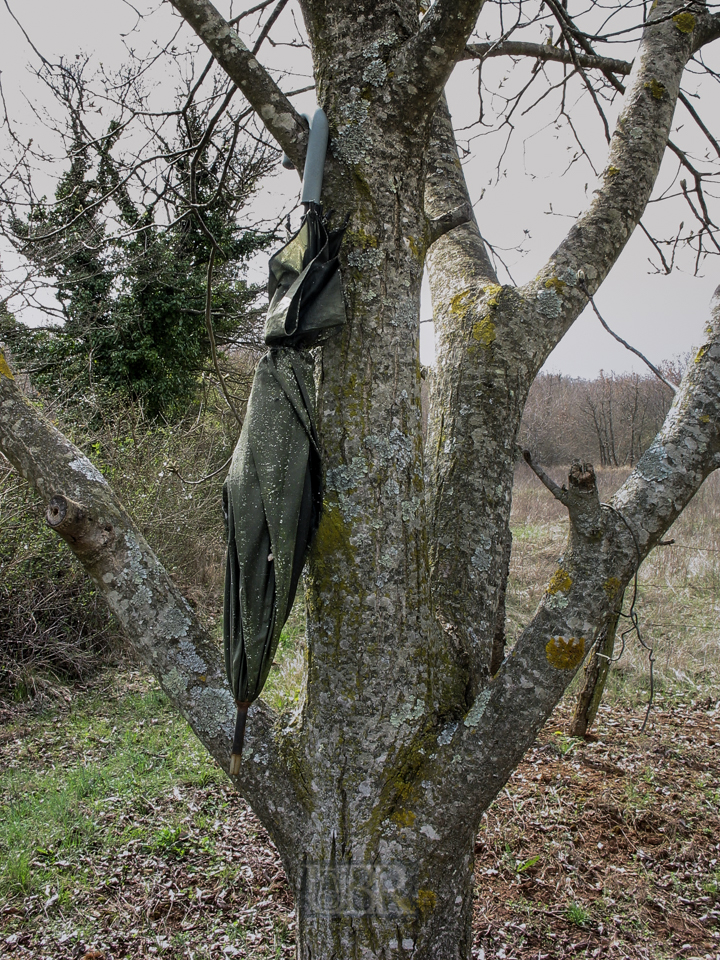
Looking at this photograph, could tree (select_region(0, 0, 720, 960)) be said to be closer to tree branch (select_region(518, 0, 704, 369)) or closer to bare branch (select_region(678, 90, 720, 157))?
tree branch (select_region(518, 0, 704, 369))

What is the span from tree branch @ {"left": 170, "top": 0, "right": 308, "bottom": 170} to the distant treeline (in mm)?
23997

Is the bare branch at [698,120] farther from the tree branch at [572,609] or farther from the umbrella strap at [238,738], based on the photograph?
the umbrella strap at [238,738]

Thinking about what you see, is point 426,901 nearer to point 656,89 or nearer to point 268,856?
point 268,856

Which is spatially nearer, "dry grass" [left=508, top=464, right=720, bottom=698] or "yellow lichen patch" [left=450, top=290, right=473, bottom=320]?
"yellow lichen patch" [left=450, top=290, right=473, bottom=320]

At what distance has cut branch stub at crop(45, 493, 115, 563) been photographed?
153 cm

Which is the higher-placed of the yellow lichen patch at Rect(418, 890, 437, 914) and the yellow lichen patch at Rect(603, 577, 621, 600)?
the yellow lichen patch at Rect(603, 577, 621, 600)

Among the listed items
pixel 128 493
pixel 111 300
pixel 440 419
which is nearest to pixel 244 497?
pixel 440 419

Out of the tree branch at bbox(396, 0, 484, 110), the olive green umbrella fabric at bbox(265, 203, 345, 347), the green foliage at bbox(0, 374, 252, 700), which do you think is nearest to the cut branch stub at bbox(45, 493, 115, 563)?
the olive green umbrella fabric at bbox(265, 203, 345, 347)

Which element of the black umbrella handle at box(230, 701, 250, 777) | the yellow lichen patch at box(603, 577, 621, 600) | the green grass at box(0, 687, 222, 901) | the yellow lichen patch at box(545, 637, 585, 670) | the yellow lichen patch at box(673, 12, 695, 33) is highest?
the yellow lichen patch at box(673, 12, 695, 33)

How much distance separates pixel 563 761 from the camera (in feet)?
13.1

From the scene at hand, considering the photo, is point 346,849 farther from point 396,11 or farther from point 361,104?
point 396,11

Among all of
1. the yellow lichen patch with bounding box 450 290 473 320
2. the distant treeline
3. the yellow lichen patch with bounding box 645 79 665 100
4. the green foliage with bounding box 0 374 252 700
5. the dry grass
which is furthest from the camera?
the distant treeline

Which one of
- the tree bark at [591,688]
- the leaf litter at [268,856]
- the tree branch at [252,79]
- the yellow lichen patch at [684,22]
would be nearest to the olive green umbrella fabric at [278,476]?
the tree branch at [252,79]

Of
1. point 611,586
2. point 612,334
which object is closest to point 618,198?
point 612,334
